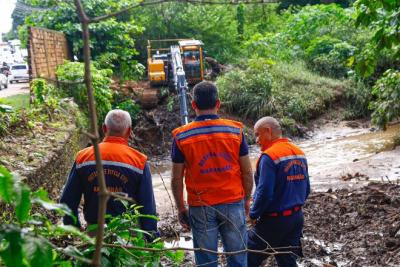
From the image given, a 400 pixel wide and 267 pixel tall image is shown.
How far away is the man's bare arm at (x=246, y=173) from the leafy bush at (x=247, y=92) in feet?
42.8

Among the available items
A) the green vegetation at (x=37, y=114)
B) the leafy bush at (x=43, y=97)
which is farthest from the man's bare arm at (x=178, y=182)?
the leafy bush at (x=43, y=97)

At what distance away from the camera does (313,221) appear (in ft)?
23.6

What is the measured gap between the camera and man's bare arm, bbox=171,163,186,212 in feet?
14.5

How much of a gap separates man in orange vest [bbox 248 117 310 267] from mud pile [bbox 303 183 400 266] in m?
1.41

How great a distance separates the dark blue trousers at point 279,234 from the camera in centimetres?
459

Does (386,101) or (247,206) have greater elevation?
(247,206)

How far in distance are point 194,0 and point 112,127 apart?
257cm

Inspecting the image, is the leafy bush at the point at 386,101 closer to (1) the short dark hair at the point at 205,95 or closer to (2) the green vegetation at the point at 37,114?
(2) the green vegetation at the point at 37,114

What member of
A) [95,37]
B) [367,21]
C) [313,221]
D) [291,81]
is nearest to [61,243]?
[367,21]

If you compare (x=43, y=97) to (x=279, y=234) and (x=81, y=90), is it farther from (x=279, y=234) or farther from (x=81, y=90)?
(x=279, y=234)

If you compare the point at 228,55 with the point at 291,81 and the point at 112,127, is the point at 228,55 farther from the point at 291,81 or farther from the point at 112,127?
the point at 112,127

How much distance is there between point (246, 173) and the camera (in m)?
4.51

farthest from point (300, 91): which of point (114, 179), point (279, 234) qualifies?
point (114, 179)

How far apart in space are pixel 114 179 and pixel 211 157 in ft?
2.74
